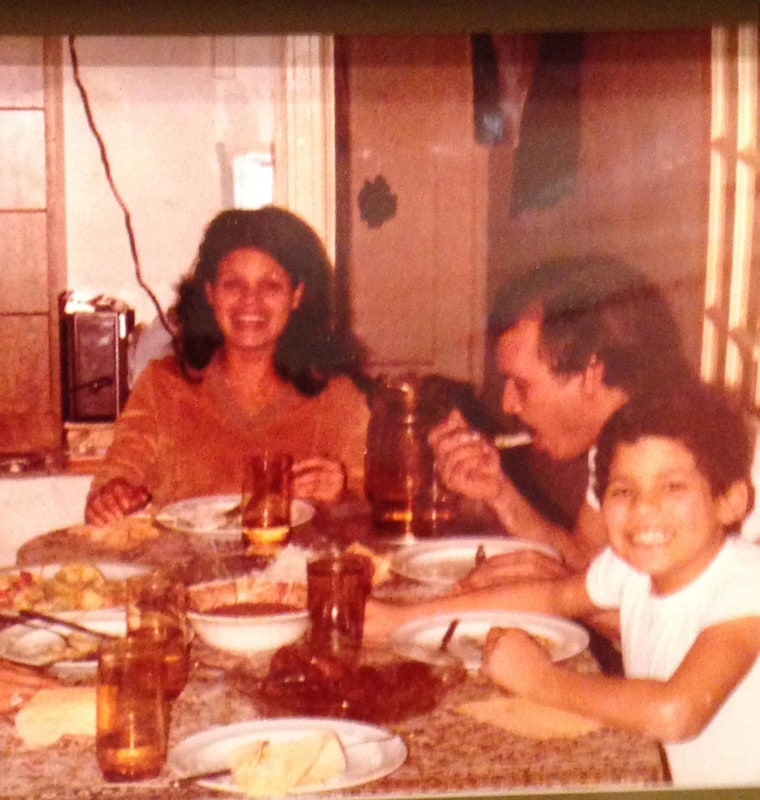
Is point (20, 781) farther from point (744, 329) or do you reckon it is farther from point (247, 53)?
point (744, 329)

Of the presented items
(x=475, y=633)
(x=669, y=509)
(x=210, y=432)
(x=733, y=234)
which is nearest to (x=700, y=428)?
(x=669, y=509)

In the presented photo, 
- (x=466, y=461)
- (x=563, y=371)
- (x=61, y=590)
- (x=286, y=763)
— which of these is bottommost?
(x=286, y=763)

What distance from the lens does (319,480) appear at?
47.1 inches

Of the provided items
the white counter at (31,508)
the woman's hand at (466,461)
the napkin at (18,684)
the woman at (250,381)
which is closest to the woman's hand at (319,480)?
the woman at (250,381)

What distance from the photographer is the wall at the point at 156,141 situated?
1078mm

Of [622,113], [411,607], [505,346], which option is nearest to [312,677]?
[411,607]

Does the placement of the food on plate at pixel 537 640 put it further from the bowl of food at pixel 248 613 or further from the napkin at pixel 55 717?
the napkin at pixel 55 717

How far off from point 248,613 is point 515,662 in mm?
256

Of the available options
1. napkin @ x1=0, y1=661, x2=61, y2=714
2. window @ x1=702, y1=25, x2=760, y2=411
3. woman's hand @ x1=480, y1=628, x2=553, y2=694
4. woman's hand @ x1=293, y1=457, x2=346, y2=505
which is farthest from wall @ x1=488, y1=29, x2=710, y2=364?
napkin @ x1=0, y1=661, x2=61, y2=714

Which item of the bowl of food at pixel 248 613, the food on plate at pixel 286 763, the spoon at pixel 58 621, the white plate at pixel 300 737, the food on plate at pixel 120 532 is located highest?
the food on plate at pixel 120 532

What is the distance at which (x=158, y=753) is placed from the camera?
88cm

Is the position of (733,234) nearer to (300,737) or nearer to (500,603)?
(500,603)

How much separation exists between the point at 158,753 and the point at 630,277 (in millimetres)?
663

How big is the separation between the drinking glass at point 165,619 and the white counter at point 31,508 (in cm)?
12
